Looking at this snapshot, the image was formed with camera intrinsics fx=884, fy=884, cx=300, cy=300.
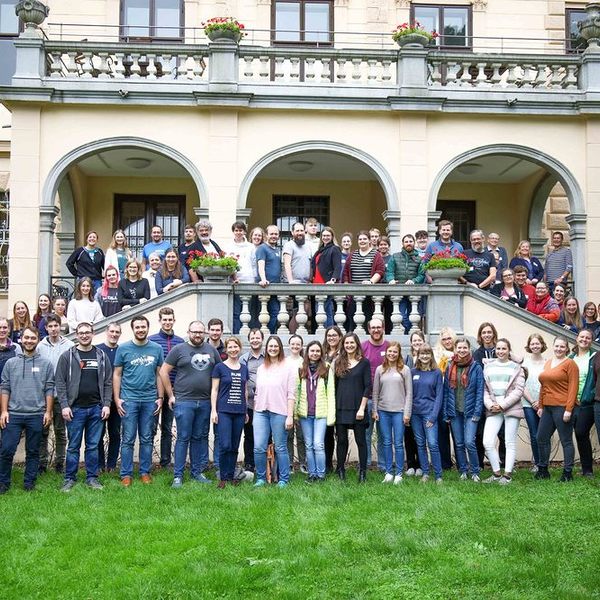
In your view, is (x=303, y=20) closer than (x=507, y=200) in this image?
Yes

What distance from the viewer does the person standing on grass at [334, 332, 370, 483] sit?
32.9 ft

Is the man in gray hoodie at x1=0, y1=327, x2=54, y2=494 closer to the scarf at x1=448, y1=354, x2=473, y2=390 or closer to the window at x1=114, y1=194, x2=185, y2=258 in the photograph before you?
the scarf at x1=448, y1=354, x2=473, y2=390

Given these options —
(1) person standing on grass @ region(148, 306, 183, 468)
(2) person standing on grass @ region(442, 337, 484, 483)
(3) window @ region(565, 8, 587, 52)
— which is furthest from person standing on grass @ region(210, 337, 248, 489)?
(3) window @ region(565, 8, 587, 52)

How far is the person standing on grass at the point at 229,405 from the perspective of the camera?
985 cm

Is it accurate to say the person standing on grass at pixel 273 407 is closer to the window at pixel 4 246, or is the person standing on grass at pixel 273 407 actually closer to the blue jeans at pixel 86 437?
the blue jeans at pixel 86 437

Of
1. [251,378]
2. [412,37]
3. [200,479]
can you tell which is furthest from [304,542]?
[412,37]

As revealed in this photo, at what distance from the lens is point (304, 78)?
16.5 meters

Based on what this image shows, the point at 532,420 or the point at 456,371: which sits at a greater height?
the point at 456,371

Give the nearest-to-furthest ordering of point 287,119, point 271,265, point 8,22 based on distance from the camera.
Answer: point 271,265 → point 287,119 → point 8,22

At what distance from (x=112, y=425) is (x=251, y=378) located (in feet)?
5.78

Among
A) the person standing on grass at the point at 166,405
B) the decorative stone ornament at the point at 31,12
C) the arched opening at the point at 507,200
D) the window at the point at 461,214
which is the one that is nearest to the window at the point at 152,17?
the decorative stone ornament at the point at 31,12

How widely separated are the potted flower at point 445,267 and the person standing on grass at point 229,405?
3.63 metres

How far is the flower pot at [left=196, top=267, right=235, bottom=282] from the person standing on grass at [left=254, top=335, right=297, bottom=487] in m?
2.49

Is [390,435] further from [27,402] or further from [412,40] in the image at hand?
[412,40]
